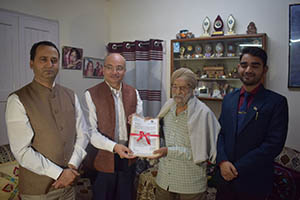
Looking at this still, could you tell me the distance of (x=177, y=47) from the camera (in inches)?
139

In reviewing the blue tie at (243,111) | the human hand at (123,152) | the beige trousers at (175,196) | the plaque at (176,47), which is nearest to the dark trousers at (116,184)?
the human hand at (123,152)

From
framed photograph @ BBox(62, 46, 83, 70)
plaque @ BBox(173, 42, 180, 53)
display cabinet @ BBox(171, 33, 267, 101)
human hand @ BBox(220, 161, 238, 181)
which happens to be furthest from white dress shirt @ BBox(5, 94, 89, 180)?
plaque @ BBox(173, 42, 180, 53)

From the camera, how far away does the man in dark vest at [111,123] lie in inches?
76.6

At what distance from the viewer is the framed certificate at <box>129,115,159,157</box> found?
1811mm

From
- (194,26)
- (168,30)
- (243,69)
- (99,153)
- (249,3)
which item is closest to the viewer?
(243,69)

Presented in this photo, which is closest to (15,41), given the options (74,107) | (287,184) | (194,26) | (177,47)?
(74,107)

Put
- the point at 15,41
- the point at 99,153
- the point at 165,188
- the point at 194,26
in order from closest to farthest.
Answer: the point at 165,188, the point at 99,153, the point at 15,41, the point at 194,26

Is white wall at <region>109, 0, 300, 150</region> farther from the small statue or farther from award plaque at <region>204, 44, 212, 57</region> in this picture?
award plaque at <region>204, 44, 212, 57</region>

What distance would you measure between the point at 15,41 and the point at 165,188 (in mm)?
2487

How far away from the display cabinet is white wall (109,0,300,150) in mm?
221

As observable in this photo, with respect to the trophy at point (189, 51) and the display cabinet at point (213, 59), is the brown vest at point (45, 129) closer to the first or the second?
the display cabinet at point (213, 59)

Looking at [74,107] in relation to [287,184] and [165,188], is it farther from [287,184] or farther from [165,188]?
[287,184]

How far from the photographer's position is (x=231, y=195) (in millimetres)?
1707

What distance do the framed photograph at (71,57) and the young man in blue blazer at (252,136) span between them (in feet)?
8.49
